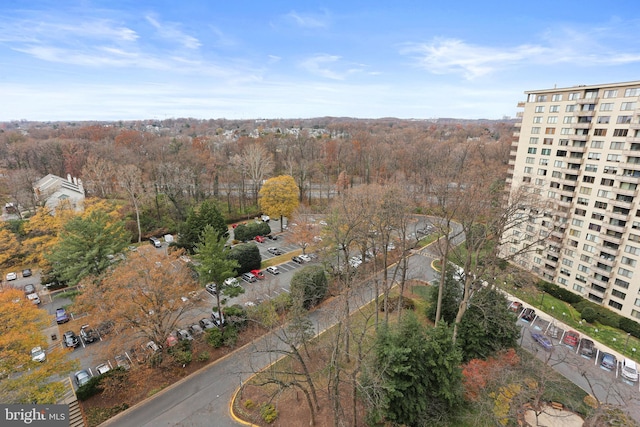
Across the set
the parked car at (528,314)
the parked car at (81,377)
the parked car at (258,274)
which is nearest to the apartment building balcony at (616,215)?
the parked car at (528,314)

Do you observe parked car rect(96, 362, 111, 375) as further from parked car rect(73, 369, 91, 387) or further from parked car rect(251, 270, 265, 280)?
parked car rect(251, 270, 265, 280)

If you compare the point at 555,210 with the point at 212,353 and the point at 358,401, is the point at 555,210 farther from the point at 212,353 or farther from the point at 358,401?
the point at 212,353

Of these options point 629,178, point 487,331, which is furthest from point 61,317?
point 629,178

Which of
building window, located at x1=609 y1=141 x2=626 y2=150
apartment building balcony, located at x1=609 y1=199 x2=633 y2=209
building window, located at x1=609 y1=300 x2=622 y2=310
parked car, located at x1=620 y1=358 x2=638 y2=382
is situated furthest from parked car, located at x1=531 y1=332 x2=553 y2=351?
building window, located at x1=609 y1=141 x2=626 y2=150

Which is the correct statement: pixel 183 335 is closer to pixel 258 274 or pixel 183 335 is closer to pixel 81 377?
pixel 81 377

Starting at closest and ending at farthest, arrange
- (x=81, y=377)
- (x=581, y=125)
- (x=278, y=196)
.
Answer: (x=81, y=377), (x=581, y=125), (x=278, y=196)

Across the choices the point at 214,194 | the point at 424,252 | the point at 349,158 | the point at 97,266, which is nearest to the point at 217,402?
the point at 97,266

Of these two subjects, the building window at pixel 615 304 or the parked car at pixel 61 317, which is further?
the building window at pixel 615 304

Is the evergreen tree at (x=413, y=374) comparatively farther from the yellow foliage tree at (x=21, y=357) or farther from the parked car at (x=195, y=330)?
the yellow foliage tree at (x=21, y=357)
